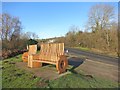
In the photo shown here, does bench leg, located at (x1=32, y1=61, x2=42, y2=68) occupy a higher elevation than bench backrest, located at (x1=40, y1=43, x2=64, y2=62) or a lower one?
lower

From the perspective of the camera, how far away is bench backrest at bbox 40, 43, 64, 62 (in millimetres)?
7675

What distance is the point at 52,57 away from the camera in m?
7.77

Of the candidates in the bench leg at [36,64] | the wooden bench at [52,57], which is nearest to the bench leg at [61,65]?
the wooden bench at [52,57]

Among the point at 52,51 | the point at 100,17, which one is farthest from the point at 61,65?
the point at 100,17

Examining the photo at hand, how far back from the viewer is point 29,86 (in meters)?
5.32

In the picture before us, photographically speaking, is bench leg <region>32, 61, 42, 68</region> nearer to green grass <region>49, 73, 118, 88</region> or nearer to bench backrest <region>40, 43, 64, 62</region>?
bench backrest <region>40, 43, 64, 62</region>

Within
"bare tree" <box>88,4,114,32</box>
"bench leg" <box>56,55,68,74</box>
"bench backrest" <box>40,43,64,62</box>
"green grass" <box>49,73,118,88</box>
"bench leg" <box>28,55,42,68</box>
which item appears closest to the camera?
"green grass" <box>49,73,118,88</box>

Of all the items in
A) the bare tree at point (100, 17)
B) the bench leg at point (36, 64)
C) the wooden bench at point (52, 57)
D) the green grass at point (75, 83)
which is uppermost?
the bare tree at point (100, 17)

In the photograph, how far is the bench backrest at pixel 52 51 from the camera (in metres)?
A: 7.67

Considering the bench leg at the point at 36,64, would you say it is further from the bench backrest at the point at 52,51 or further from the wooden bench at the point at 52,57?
the bench backrest at the point at 52,51

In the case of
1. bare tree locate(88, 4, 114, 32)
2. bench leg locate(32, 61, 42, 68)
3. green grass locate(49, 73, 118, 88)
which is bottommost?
green grass locate(49, 73, 118, 88)

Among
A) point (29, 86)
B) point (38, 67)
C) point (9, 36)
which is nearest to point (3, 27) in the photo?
point (9, 36)

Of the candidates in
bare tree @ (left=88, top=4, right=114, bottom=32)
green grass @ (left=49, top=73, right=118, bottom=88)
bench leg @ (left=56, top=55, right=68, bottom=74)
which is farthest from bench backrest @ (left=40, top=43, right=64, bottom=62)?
bare tree @ (left=88, top=4, right=114, bottom=32)

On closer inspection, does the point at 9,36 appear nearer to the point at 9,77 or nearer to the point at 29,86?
the point at 9,77
